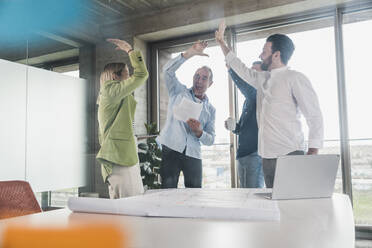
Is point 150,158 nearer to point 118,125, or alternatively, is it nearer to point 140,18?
point 140,18

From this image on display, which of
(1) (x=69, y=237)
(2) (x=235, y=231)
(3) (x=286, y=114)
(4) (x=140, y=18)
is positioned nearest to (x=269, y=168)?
(3) (x=286, y=114)

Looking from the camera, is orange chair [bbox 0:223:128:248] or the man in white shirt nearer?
orange chair [bbox 0:223:128:248]

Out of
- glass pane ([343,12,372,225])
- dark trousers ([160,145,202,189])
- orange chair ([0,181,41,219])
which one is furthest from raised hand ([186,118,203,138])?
glass pane ([343,12,372,225])

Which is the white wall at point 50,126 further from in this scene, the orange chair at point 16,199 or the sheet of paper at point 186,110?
the sheet of paper at point 186,110

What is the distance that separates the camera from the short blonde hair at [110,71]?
59 centimetres

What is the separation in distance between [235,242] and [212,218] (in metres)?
0.12

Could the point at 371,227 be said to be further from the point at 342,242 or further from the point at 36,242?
the point at 36,242

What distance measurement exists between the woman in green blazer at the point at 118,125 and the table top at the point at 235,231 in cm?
27

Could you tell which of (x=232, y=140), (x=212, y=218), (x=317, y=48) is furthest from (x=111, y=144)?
(x=317, y=48)

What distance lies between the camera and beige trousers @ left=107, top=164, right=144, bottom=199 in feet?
2.19

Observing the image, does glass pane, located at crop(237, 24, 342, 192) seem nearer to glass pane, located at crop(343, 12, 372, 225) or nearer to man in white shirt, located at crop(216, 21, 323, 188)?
glass pane, located at crop(343, 12, 372, 225)

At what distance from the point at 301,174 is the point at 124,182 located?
37cm

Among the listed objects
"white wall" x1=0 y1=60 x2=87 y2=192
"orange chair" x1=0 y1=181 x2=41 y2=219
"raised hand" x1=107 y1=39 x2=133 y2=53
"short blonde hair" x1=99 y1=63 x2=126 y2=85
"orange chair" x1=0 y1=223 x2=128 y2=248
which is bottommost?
"orange chair" x1=0 y1=181 x2=41 y2=219

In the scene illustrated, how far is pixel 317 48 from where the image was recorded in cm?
161
